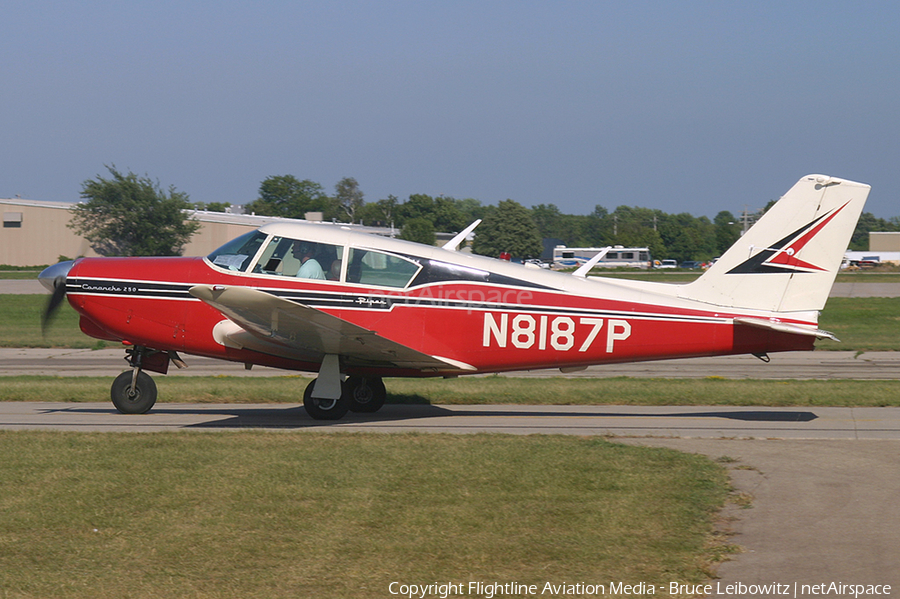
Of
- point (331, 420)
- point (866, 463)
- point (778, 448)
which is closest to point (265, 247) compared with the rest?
point (331, 420)

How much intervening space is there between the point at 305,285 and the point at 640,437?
4.68 metres

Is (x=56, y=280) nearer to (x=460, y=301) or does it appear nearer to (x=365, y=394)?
(x=365, y=394)

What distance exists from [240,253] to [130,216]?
147 feet

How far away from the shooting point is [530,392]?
13789 mm

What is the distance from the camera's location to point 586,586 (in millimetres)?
5172

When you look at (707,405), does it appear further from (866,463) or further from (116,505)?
(116,505)

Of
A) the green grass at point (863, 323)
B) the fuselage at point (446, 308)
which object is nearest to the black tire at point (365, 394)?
the fuselage at point (446, 308)

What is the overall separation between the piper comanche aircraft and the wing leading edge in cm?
4

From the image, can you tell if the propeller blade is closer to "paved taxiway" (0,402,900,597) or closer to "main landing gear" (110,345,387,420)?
"main landing gear" (110,345,387,420)

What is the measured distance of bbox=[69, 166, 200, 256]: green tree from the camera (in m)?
51.8

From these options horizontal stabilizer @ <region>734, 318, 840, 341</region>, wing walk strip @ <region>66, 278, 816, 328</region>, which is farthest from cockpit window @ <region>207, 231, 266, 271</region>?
horizontal stabilizer @ <region>734, 318, 840, 341</region>

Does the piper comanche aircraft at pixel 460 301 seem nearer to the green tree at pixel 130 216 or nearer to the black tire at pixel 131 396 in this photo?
the black tire at pixel 131 396

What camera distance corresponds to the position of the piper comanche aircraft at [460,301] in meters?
10.7

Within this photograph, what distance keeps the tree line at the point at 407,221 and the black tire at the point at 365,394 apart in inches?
630
